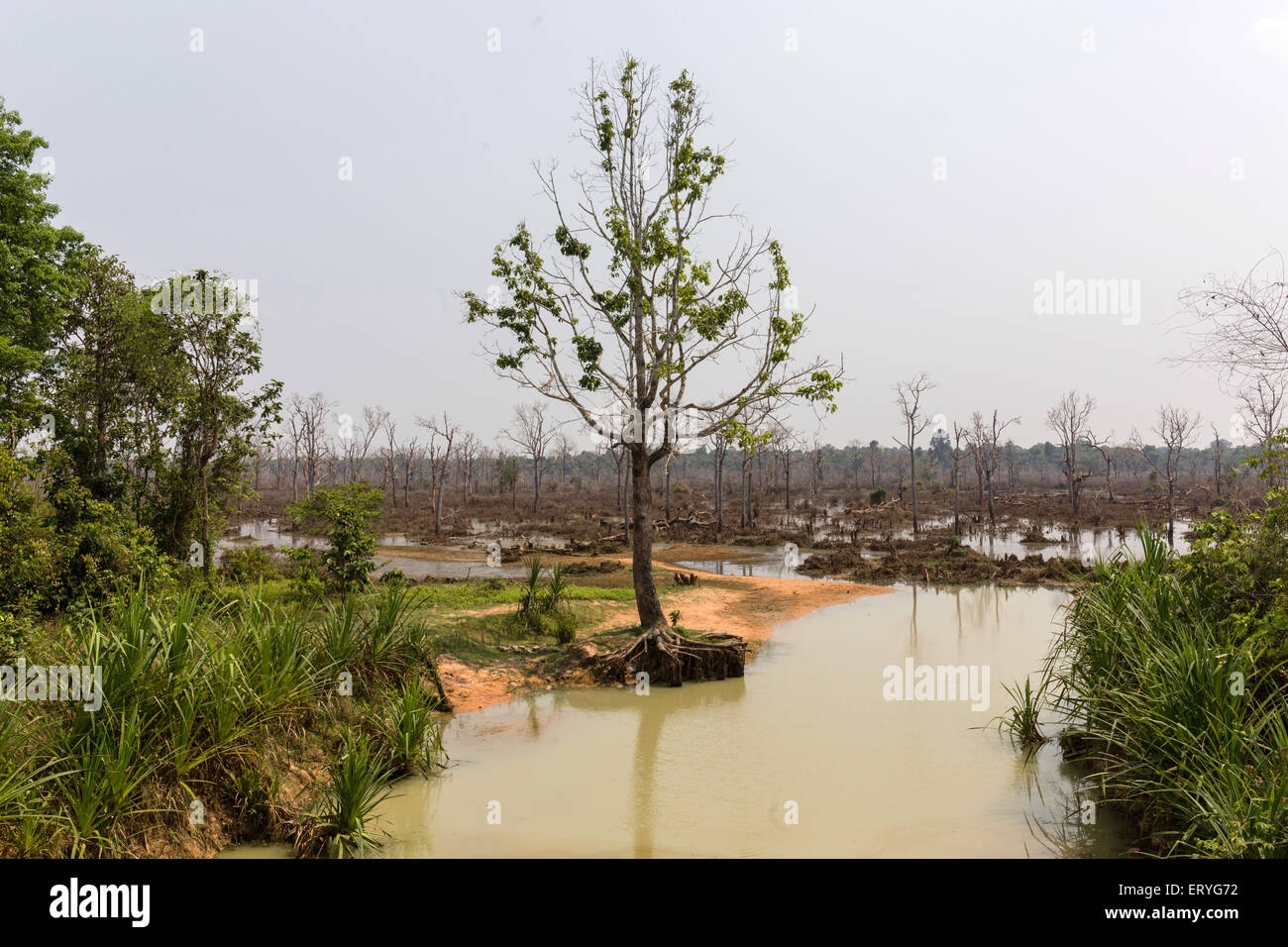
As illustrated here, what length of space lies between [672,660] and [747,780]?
449 centimetres

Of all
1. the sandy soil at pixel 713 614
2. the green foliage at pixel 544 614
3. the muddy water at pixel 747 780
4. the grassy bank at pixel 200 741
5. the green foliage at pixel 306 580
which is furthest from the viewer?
the green foliage at pixel 544 614

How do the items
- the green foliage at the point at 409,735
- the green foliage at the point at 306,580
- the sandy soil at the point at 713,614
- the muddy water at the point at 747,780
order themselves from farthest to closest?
1. the green foliage at the point at 306,580
2. the sandy soil at the point at 713,614
3. the green foliage at the point at 409,735
4. the muddy water at the point at 747,780

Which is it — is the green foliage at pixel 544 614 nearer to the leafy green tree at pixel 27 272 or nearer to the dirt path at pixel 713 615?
the dirt path at pixel 713 615

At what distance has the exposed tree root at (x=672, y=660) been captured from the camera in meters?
12.2

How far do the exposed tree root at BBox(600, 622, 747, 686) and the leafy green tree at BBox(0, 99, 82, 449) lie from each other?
42.1 ft

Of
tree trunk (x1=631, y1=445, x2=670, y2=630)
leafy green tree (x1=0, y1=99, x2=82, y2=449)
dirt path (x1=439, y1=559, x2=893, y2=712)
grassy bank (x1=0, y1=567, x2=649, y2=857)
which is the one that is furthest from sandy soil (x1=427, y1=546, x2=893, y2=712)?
leafy green tree (x1=0, y1=99, x2=82, y2=449)

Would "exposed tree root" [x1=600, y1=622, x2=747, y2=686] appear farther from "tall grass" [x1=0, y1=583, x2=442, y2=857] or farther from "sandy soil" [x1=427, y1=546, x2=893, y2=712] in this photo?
"tall grass" [x1=0, y1=583, x2=442, y2=857]

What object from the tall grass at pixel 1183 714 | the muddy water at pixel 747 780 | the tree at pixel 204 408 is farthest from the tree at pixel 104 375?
the tall grass at pixel 1183 714

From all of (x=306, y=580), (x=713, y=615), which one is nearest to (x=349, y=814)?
(x=306, y=580)

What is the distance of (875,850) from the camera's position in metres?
6.09

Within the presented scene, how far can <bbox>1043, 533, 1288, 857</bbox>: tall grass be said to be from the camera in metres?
4.90

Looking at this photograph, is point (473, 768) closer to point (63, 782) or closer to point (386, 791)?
point (386, 791)

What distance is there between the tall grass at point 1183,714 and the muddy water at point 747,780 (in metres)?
0.72

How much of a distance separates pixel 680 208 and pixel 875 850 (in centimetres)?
1128
